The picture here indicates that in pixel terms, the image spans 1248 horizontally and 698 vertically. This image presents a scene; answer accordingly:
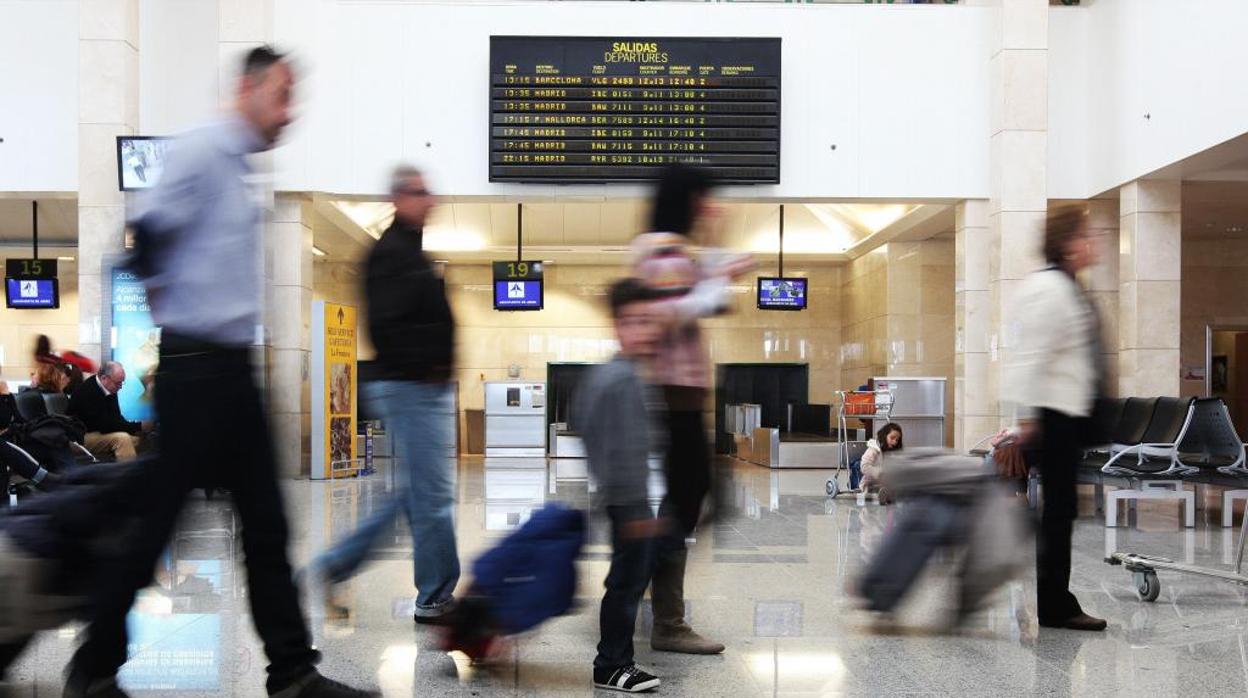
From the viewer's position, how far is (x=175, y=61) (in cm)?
1341

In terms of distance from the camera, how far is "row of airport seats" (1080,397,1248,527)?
8188 mm

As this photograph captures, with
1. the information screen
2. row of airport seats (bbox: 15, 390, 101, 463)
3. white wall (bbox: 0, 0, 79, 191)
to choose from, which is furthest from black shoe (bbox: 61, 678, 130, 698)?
the information screen

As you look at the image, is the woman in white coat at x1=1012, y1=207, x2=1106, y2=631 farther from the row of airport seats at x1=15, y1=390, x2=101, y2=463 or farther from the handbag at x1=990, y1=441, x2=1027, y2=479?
the row of airport seats at x1=15, y1=390, x2=101, y2=463

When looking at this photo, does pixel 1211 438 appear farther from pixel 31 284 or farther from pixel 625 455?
pixel 31 284

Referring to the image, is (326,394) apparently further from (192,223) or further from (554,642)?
(192,223)

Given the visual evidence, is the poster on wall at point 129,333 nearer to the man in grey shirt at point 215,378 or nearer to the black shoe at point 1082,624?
the man in grey shirt at point 215,378

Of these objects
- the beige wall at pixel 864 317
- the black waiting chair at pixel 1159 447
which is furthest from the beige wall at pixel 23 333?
the black waiting chair at pixel 1159 447

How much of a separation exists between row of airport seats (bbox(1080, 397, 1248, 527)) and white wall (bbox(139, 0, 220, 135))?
11094mm

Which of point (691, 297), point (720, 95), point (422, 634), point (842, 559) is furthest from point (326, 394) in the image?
point (691, 297)

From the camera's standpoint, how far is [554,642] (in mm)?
4086

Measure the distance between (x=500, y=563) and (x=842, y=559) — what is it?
3.40m

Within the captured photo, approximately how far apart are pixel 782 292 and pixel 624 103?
621cm

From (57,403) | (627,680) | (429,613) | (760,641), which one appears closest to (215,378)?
(627,680)

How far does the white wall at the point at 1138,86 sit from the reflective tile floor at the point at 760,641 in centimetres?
553
